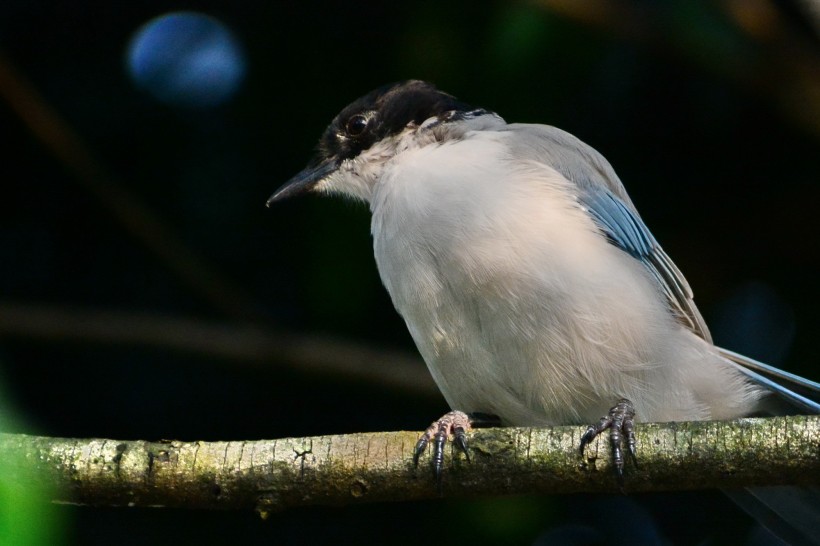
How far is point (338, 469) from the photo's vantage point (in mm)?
3275

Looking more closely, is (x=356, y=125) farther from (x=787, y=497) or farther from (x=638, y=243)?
(x=787, y=497)

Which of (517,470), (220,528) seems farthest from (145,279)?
(517,470)

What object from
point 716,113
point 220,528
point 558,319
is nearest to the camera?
point 558,319

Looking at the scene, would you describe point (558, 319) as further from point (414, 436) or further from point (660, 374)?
point (414, 436)

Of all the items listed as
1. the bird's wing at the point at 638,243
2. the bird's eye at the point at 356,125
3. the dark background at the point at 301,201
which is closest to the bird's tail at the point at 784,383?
the bird's wing at the point at 638,243

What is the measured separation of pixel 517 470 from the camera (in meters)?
3.26

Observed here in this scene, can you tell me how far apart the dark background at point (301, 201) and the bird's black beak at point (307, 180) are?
1.34 feet

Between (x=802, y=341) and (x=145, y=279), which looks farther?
(x=145, y=279)

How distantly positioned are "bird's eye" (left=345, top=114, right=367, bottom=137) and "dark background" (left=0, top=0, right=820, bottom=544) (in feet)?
1.68

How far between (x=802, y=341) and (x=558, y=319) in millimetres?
1903

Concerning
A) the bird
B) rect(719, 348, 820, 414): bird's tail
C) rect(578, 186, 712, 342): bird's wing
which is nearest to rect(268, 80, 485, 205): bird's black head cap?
the bird

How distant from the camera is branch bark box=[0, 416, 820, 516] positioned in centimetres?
324

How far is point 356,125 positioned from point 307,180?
14.0 inches

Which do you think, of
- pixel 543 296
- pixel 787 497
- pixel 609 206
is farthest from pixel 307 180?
pixel 787 497
